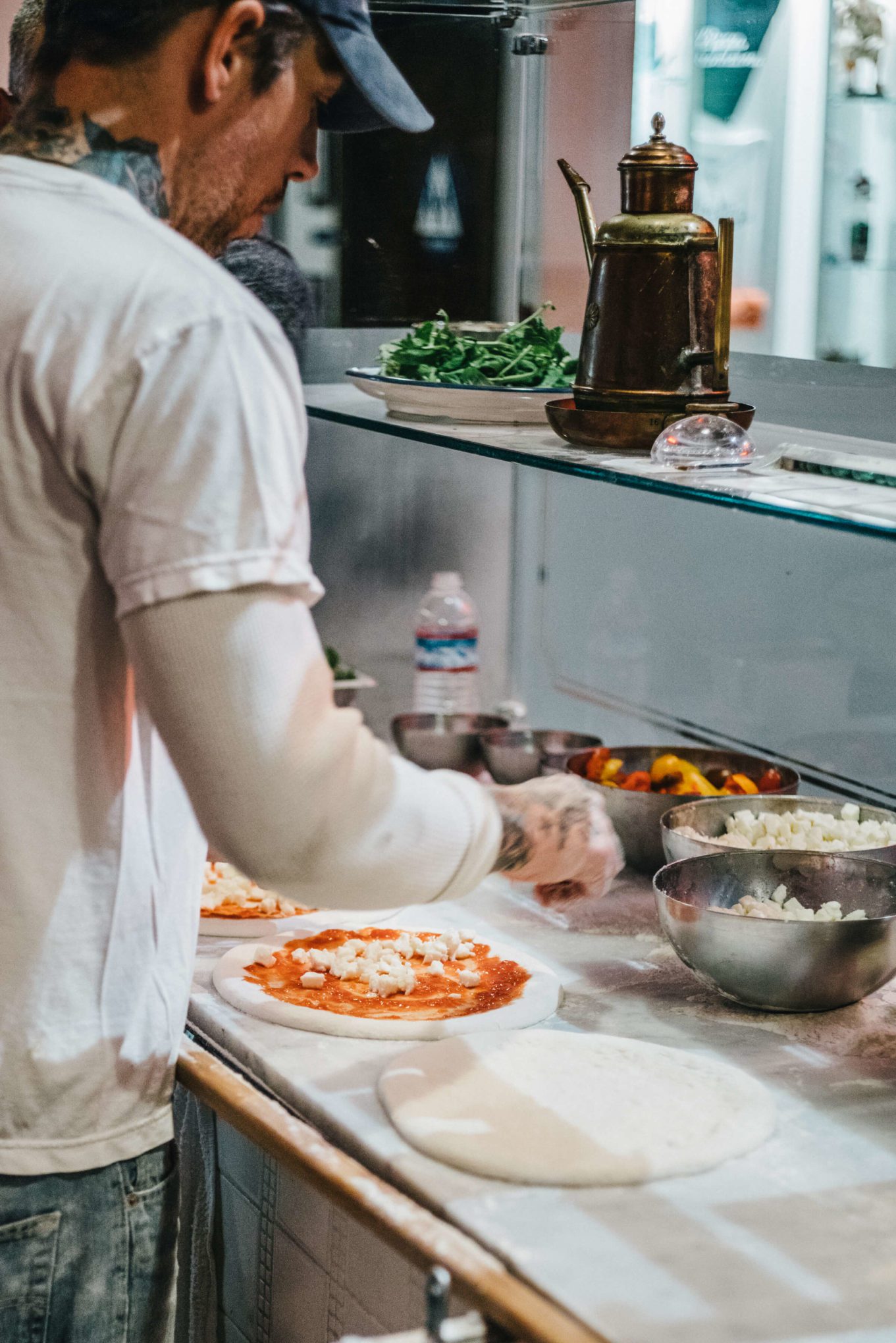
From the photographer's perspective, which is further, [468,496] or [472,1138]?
[468,496]

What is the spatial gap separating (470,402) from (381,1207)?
3.43 ft

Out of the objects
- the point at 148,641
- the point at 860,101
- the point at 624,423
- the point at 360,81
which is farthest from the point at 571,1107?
the point at 860,101

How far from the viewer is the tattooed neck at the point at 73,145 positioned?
1.11 m

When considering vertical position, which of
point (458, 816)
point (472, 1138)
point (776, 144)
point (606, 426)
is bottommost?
point (472, 1138)

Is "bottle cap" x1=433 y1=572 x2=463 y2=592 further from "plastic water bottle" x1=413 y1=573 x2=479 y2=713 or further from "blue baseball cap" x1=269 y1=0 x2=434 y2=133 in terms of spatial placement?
"blue baseball cap" x1=269 y1=0 x2=434 y2=133

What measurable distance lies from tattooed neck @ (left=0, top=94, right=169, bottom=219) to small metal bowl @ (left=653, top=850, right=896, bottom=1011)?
0.84 meters

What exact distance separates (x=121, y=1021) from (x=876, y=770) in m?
1.13

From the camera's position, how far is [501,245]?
267 cm

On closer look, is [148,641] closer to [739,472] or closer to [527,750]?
[739,472]

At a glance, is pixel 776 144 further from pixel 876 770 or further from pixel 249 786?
pixel 249 786

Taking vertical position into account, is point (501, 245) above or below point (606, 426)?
above

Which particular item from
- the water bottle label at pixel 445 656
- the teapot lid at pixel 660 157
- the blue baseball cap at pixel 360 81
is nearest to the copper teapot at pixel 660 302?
the teapot lid at pixel 660 157

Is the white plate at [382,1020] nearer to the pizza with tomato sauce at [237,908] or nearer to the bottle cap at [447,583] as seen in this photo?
the pizza with tomato sauce at [237,908]

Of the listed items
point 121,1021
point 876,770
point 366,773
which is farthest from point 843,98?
point 121,1021
